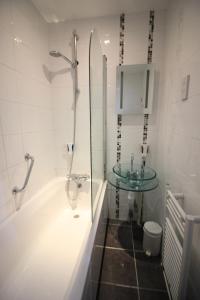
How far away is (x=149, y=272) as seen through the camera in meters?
1.34

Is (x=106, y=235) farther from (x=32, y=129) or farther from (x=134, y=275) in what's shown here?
(x=32, y=129)

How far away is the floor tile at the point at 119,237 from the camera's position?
1619mm

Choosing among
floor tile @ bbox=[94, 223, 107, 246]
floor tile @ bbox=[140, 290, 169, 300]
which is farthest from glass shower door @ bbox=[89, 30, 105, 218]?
floor tile @ bbox=[140, 290, 169, 300]

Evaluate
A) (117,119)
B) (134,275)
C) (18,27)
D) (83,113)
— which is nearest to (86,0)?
(18,27)

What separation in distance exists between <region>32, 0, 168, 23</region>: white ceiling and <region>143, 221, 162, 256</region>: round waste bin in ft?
7.27

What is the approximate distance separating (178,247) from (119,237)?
36.8 inches

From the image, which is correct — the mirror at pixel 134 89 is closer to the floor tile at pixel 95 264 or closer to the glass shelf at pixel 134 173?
the glass shelf at pixel 134 173

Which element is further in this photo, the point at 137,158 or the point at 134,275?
the point at 137,158

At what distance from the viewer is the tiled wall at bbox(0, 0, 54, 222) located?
1.14m

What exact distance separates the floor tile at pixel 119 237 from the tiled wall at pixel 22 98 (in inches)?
39.9

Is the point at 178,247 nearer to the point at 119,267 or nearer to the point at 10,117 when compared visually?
the point at 119,267

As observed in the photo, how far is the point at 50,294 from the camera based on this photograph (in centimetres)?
97

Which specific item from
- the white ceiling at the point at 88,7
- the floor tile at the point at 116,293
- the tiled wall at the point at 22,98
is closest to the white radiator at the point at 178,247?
the floor tile at the point at 116,293

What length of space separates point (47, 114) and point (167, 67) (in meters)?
1.39
